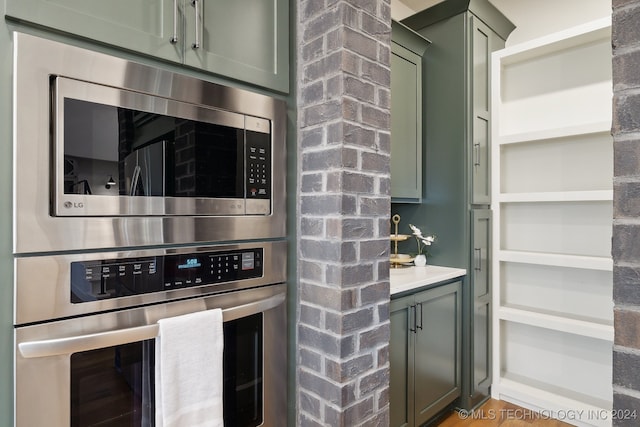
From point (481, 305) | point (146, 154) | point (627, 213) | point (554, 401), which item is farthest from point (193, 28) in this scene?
point (554, 401)

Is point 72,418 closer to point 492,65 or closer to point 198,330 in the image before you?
point 198,330

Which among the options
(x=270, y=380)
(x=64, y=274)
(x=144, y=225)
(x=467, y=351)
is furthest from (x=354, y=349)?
(x=467, y=351)

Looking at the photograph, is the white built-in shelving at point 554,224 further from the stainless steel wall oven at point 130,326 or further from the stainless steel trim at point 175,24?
the stainless steel trim at point 175,24

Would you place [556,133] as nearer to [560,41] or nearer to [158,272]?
[560,41]

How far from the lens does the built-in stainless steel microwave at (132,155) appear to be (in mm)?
879

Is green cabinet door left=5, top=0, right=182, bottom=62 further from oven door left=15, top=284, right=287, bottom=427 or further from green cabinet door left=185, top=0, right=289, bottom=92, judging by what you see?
oven door left=15, top=284, right=287, bottom=427

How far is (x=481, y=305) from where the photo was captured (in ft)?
7.97

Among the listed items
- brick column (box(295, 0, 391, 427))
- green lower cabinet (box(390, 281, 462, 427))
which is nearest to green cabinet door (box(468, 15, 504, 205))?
green lower cabinet (box(390, 281, 462, 427))

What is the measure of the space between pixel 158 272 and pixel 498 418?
2.28 metres

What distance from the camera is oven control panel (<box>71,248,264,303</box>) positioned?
3.15 ft

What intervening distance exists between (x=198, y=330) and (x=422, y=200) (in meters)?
1.83

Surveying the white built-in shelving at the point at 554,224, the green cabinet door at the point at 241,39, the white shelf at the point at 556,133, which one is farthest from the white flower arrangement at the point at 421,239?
the green cabinet door at the point at 241,39

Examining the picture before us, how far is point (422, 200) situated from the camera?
8.36 feet

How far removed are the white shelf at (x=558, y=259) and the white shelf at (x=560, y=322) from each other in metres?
0.34
